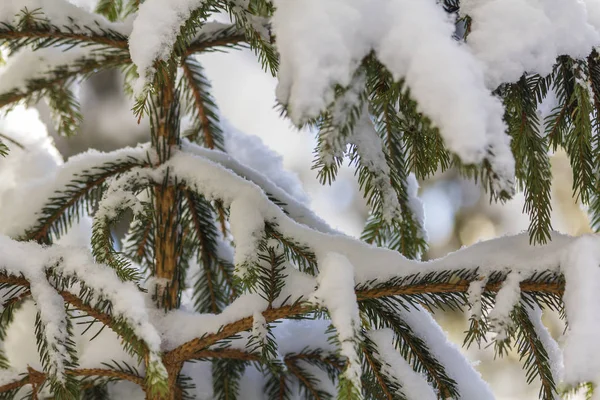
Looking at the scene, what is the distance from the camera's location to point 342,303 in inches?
27.1

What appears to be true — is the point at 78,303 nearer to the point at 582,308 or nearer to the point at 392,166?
the point at 392,166

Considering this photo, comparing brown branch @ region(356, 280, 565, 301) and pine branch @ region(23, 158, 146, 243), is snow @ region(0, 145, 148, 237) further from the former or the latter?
brown branch @ region(356, 280, 565, 301)

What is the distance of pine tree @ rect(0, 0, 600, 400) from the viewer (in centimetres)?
58

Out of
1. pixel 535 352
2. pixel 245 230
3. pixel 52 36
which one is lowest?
pixel 535 352

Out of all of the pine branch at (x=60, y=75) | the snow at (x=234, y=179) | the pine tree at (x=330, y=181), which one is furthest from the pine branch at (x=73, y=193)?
the pine branch at (x=60, y=75)

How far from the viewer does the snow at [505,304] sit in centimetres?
70

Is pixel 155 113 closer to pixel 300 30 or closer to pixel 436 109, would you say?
pixel 300 30

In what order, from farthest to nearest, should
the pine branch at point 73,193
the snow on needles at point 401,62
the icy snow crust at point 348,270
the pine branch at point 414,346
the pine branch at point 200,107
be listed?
the pine branch at point 200,107 < the pine branch at point 73,193 < the pine branch at point 414,346 < the icy snow crust at point 348,270 < the snow on needles at point 401,62

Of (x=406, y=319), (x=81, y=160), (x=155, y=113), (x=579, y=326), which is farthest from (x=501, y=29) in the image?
(x=81, y=160)

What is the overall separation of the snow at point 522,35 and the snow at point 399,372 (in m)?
0.39

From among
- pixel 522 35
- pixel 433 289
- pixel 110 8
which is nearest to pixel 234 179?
pixel 433 289

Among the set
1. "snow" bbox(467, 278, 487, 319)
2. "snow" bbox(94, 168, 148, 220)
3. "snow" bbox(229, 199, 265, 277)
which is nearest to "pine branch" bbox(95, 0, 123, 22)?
"snow" bbox(94, 168, 148, 220)

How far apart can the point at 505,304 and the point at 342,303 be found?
0.22 m

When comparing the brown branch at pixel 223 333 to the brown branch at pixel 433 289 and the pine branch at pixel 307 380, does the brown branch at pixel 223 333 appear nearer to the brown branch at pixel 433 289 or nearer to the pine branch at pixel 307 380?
the brown branch at pixel 433 289
